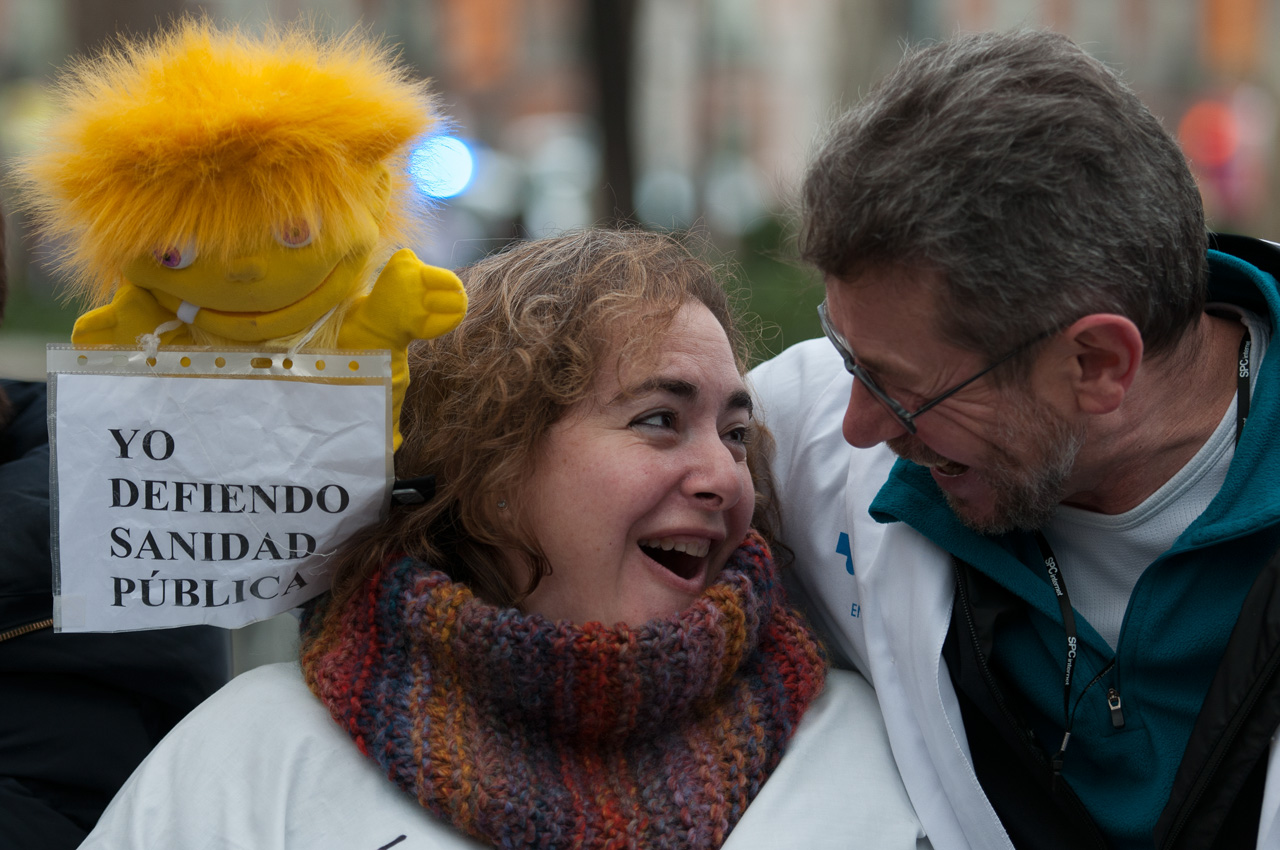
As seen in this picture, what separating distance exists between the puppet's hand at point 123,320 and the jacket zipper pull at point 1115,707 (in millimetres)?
1990

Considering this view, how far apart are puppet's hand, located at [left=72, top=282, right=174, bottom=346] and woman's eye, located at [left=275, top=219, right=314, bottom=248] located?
1.00 feet

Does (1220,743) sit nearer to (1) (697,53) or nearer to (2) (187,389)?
(2) (187,389)

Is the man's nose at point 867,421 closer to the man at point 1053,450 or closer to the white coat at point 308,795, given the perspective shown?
the man at point 1053,450

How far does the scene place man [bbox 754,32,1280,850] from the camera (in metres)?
2.21

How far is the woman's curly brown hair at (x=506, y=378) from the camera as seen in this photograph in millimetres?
2598

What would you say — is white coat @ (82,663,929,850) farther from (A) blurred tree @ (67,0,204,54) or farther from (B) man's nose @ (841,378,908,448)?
(A) blurred tree @ (67,0,204,54)

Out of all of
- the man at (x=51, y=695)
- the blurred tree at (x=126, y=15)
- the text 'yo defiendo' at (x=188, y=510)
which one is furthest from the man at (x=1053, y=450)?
the blurred tree at (x=126, y=15)

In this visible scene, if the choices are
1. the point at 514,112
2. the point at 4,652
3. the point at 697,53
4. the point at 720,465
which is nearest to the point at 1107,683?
the point at 720,465

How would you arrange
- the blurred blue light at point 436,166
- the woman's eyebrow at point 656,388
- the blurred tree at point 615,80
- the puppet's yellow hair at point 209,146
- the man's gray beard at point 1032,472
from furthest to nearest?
1. the blurred tree at point 615,80
2. the woman's eyebrow at point 656,388
3. the blurred blue light at point 436,166
4. the man's gray beard at point 1032,472
5. the puppet's yellow hair at point 209,146

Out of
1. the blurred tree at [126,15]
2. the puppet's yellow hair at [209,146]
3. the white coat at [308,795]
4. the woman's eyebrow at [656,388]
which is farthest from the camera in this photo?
the blurred tree at [126,15]

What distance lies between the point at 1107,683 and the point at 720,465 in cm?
90

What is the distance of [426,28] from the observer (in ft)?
118

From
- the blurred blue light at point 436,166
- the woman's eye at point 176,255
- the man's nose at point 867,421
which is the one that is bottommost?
the man's nose at point 867,421

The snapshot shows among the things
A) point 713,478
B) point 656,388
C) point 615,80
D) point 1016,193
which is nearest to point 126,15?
point 615,80
